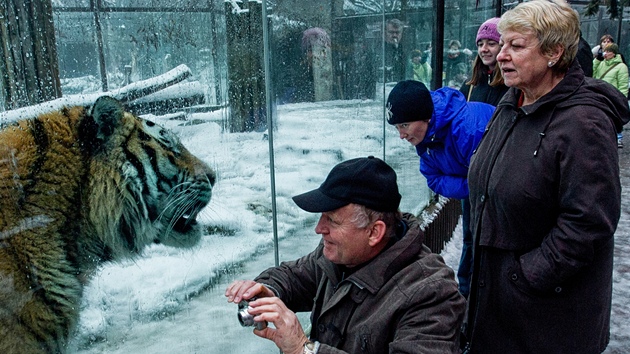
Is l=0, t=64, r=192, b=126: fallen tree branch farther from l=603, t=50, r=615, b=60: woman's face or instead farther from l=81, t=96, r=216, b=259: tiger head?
l=603, t=50, r=615, b=60: woman's face

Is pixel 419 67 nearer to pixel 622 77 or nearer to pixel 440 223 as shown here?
pixel 440 223

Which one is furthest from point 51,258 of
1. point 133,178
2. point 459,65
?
point 459,65

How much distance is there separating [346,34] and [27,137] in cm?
232

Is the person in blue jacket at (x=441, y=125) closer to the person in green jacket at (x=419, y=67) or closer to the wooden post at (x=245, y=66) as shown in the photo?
the wooden post at (x=245, y=66)

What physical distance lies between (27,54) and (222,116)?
2.88 feet

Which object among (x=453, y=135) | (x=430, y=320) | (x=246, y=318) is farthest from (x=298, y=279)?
(x=453, y=135)

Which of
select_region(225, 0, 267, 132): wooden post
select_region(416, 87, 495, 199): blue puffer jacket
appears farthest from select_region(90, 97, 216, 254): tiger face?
select_region(416, 87, 495, 199): blue puffer jacket

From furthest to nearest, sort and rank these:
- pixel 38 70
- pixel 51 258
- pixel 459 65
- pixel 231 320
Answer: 1. pixel 459 65
2. pixel 231 320
3. pixel 51 258
4. pixel 38 70

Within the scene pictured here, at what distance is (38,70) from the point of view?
60.2 inches

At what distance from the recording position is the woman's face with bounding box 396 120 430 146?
268cm

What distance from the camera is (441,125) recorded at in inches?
107

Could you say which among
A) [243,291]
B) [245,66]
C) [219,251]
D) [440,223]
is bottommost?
[440,223]

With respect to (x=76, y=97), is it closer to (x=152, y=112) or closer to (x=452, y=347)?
(x=152, y=112)

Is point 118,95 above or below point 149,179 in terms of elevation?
above
